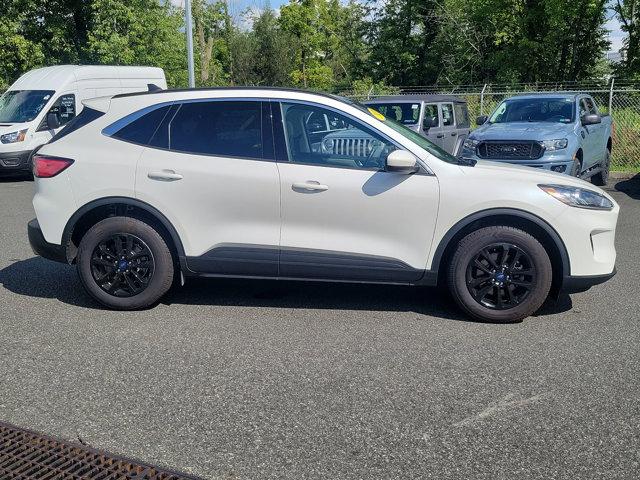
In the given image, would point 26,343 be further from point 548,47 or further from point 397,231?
point 548,47

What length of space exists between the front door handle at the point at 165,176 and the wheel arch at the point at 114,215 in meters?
0.22

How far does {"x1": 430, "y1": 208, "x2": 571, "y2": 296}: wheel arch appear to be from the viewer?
16.2 ft

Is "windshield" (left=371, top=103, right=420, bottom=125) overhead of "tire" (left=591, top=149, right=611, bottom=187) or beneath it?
overhead

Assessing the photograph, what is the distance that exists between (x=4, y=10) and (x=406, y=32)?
21945mm

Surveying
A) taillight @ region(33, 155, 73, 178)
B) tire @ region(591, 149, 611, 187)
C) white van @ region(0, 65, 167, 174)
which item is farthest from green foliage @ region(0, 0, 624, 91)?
taillight @ region(33, 155, 73, 178)

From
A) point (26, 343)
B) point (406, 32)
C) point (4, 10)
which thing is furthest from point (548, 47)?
point (26, 343)

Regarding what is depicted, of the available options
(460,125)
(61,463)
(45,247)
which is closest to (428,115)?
(460,125)

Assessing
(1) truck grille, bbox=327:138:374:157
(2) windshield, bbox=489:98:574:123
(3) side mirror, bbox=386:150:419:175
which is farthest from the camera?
(2) windshield, bbox=489:98:574:123

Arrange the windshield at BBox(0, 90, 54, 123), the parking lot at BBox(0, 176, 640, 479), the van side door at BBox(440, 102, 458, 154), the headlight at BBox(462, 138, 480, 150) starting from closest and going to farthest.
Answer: the parking lot at BBox(0, 176, 640, 479) → the headlight at BBox(462, 138, 480, 150) → the van side door at BBox(440, 102, 458, 154) → the windshield at BBox(0, 90, 54, 123)

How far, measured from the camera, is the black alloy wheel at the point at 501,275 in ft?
16.3

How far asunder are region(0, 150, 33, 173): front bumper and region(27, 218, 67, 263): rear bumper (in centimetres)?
888

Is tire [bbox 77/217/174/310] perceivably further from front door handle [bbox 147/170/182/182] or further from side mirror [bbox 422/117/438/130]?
side mirror [bbox 422/117/438/130]

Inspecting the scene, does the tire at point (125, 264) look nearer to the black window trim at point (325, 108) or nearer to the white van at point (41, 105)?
the black window trim at point (325, 108)

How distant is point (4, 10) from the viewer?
25.8 meters
